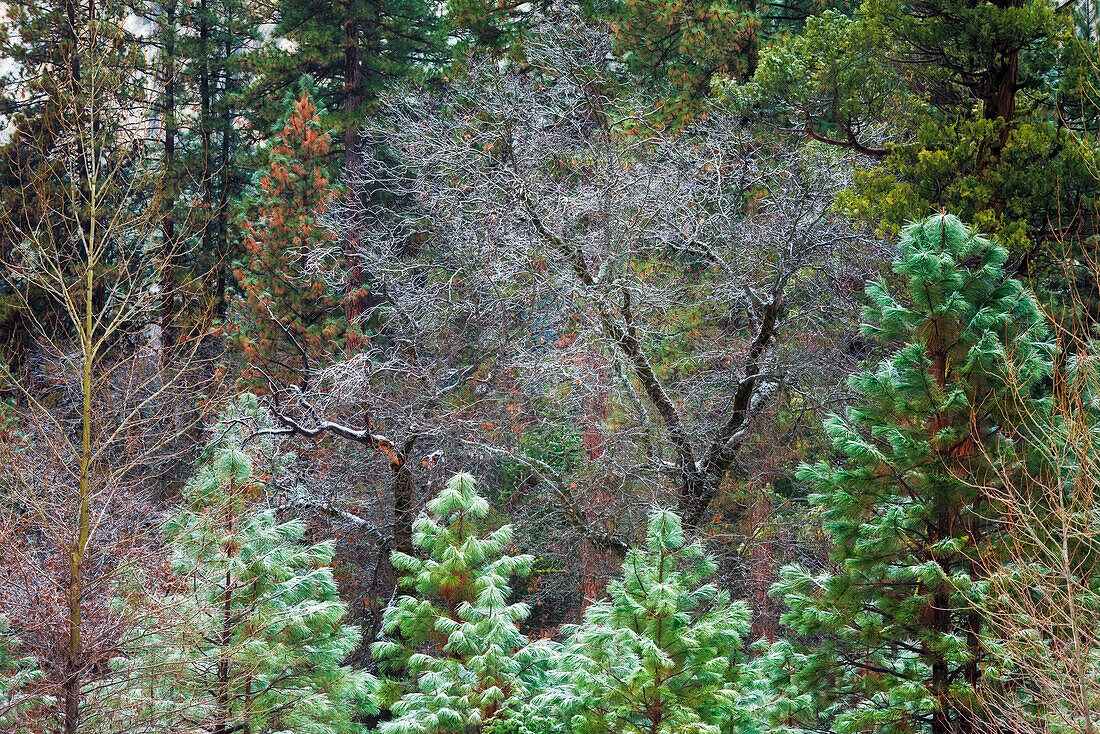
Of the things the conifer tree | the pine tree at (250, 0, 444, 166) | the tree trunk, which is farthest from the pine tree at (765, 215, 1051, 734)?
the pine tree at (250, 0, 444, 166)

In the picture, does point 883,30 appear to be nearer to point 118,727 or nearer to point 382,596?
point 118,727

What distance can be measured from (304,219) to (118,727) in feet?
36.3

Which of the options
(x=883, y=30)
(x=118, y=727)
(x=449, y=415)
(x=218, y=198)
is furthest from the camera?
(x=218, y=198)

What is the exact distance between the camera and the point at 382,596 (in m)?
14.9

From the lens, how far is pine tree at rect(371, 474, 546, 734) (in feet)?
27.1

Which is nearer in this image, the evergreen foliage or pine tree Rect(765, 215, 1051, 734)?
pine tree Rect(765, 215, 1051, 734)

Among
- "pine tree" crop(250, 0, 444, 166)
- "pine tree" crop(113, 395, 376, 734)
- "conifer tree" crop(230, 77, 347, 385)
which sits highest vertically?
"pine tree" crop(250, 0, 444, 166)

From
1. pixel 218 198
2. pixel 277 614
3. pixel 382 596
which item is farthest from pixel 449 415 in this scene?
pixel 218 198

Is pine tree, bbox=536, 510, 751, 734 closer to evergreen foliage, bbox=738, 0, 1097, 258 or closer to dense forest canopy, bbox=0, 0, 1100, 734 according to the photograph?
dense forest canopy, bbox=0, 0, 1100, 734

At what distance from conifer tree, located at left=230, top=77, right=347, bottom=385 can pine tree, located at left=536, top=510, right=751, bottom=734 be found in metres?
9.64

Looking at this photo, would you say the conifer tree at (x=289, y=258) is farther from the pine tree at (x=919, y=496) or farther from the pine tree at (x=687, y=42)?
the pine tree at (x=919, y=496)

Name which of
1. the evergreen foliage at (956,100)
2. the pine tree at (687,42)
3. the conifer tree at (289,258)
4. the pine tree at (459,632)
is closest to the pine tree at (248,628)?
the pine tree at (459,632)

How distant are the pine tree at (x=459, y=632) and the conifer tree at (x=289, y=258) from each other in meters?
7.77

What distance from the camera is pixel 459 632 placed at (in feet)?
27.8
